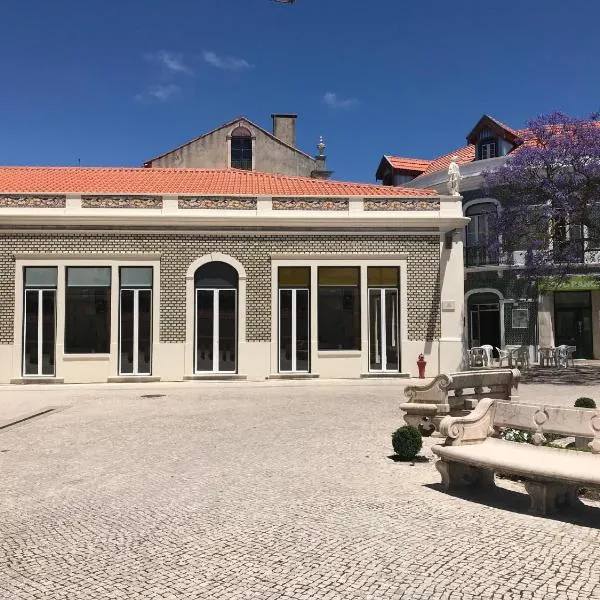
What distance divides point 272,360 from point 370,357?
3164 millimetres

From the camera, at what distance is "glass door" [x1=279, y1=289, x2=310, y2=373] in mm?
19844

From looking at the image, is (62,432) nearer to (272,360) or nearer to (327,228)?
(272,360)

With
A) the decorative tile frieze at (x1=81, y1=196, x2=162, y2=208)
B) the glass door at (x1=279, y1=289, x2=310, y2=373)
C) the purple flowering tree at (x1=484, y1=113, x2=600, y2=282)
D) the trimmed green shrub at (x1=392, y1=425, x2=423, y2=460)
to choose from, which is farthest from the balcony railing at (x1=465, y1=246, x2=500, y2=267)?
the trimmed green shrub at (x1=392, y1=425, x2=423, y2=460)

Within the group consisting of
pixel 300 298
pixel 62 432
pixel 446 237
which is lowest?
pixel 62 432

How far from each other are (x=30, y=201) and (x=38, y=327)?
3916 millimetres

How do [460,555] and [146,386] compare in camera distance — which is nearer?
[460,555]

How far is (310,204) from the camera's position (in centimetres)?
2016

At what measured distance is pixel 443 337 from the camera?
19984 mm

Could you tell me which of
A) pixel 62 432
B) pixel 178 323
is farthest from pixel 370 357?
pixel 62 432

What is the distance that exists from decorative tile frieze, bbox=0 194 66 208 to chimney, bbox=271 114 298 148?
18.1 metres

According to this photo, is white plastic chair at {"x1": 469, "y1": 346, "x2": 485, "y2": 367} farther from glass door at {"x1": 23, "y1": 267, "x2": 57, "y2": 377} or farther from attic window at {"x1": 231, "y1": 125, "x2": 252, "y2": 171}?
glass door at {"x1": 23, "y1": 267, "x2": 57, "y2": 377}

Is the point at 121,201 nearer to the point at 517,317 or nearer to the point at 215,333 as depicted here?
the point at 215,333

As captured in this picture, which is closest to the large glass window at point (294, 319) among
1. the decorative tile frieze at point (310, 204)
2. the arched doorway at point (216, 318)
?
the arched doorway at point (216, 318)

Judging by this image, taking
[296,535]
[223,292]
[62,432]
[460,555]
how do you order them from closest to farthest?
[460,555]
[296,535]
[62,432]
[223,292]
